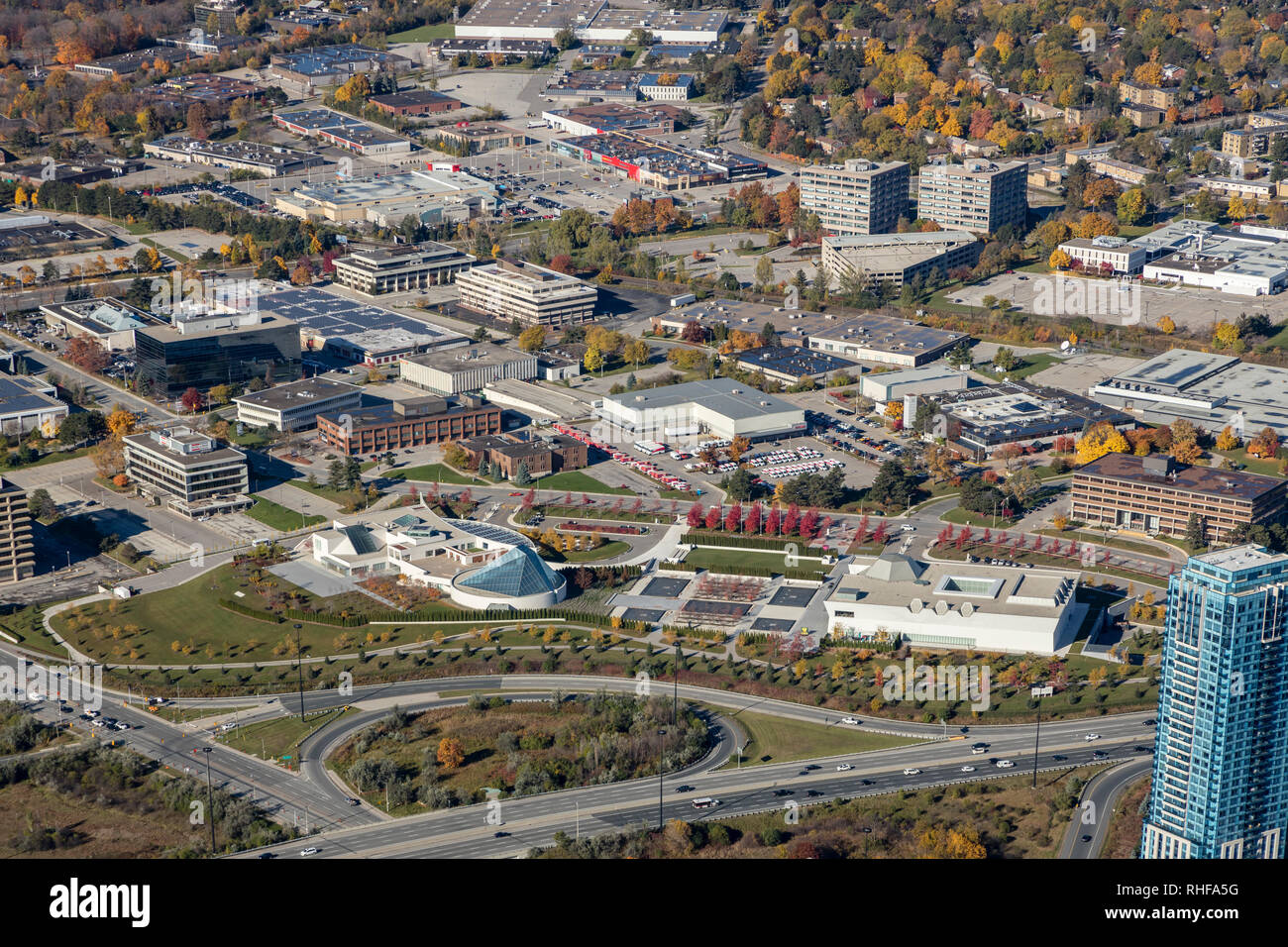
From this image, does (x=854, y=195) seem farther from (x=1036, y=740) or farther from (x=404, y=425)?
(x=1036, y=740)

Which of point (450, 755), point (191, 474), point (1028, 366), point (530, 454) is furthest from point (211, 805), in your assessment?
point (1028, 366)

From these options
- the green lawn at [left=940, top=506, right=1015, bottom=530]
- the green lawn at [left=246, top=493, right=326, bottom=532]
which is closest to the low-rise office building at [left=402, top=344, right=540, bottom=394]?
the green lawn at [left=246, top=493, right=326, bottom=532]

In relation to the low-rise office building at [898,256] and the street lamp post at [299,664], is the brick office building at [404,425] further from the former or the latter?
the low-rise office building at [898,256]

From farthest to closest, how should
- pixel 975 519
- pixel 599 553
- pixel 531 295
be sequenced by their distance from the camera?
pixel 531 295 < pixel 975 519 < pixel 599 553

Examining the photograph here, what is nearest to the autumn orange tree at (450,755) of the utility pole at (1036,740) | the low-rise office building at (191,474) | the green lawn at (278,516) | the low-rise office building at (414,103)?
the utility pole at (1036,740)
